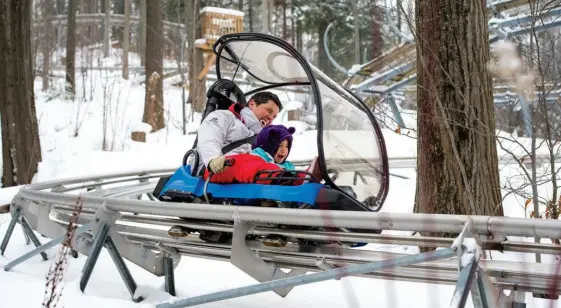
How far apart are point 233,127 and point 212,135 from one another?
0.21m

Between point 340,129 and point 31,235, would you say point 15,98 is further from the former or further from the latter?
point 340,129

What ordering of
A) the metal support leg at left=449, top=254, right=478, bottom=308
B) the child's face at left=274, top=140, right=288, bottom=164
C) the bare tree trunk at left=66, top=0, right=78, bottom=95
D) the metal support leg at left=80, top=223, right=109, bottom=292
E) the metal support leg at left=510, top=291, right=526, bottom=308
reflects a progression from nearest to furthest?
the metal support leg at left=449, top=254, right=478, bottom=308 → the metal support leg at left=510, top=291, right=526, bottom=308 → the metal support leg at left=80, top=223, right=109, bottom=292 → the child's face at left=274, top=140, right=288, bottom=164 → the bare tree trunk at left=66, top=0, right=78, bottom=95

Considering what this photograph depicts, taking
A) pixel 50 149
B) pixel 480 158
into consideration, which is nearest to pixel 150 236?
pixel 480 158

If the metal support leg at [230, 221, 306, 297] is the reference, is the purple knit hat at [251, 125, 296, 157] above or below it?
above

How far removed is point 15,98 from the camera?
9.12 metres

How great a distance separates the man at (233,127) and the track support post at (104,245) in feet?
2.15

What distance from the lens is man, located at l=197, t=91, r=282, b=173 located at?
3.95 meters

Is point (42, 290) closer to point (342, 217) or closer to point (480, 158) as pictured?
point (342, 217)

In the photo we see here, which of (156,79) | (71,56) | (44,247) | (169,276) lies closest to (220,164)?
(169,276)

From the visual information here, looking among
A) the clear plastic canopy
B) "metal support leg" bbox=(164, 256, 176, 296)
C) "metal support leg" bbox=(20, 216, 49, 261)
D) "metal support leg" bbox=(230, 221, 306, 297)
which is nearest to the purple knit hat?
the clear plastic canopy

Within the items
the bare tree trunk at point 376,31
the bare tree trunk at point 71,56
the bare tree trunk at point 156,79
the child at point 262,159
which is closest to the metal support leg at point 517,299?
the child at point 262,159

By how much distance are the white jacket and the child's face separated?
0.77ft

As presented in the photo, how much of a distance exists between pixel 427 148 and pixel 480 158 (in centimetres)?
38

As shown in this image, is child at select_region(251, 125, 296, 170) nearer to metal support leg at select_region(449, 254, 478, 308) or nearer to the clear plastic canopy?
the clear plastic canopy
